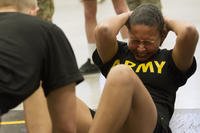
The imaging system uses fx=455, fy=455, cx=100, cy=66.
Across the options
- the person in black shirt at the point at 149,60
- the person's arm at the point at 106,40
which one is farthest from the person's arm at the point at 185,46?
the person's arm at the point at 106,40

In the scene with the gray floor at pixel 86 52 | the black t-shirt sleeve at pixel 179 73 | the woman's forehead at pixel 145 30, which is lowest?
the gray floor at pixel 86 52

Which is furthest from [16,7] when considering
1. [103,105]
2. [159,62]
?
[159,62]

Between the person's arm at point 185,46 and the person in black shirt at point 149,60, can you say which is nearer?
the person in black shirt at point 149,60

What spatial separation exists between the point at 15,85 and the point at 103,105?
48 cm

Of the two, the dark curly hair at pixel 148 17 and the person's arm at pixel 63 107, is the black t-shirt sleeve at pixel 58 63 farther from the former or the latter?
the dark curly hair at pixel 148 17

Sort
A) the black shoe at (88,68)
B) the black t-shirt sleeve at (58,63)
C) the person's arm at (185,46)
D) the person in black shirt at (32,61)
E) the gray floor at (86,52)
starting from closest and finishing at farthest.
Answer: the person in black shirt at (32,61) < the black t-shirt sleeve at (58,63) < the person's arm at (185,46) < the gray floor at (86,52) < the black shoe at (88,68)

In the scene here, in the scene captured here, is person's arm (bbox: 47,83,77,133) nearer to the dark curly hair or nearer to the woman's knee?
the woman's knee

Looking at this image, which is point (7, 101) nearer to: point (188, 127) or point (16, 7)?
point (16, 7)

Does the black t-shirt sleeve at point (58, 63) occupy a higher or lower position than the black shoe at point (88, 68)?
higher

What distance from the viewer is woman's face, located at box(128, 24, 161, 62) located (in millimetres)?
1978

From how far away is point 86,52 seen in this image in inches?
147

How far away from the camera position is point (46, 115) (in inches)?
71.7

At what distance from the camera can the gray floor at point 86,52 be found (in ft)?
8.67

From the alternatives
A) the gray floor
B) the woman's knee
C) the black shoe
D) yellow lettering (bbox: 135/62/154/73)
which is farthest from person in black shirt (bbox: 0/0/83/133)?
the black shoe
